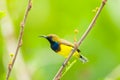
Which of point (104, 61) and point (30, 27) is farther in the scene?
point (30, 27)

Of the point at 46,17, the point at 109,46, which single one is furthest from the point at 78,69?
the point at 46,17

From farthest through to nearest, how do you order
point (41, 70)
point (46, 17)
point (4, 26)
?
point (46, 17), point (4, 26), point (41, 70)

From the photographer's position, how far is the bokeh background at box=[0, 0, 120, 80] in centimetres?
140

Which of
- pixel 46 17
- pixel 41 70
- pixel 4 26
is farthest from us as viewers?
pixel 46 17

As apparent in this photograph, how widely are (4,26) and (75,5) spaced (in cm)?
29

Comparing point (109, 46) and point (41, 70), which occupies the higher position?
point (109, 46)

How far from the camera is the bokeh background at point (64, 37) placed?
140 cm

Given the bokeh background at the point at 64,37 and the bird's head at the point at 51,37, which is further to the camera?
the bird's head at the point at 51,37

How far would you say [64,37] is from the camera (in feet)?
5.20

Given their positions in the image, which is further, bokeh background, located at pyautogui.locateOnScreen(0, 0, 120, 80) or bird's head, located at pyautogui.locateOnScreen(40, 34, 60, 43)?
bird's head, located at pyautogui.locateOnScreen(40, 34, 60, 43)

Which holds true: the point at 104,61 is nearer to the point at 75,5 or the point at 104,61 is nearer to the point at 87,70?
the point at 87,70

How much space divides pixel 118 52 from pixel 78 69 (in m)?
0.15

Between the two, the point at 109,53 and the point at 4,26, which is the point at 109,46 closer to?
the point at 109,53

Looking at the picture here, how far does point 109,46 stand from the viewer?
4.91ft
